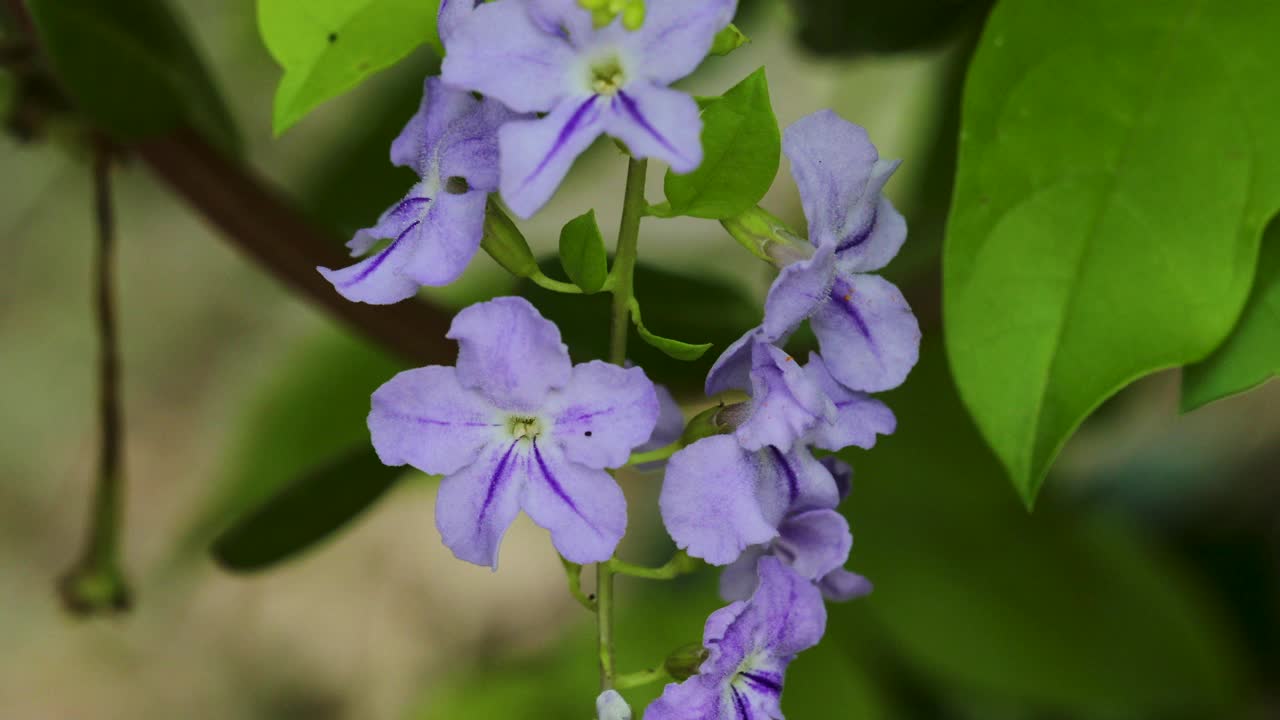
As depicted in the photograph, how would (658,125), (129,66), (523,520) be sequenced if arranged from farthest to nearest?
(523,520) → (129,66) → (658,125)

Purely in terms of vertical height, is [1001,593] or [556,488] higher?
[556,488]

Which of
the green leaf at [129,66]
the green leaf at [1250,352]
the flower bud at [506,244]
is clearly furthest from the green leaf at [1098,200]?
the green leaf at [129,66]

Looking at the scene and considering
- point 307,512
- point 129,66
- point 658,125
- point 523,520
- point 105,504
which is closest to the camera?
point 658,125

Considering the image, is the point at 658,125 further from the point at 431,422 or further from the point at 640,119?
the point at 431,422

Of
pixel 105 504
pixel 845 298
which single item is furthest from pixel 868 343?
pixel 105 504

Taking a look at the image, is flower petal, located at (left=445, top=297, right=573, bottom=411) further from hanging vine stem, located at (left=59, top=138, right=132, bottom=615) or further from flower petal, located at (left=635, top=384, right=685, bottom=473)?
hanging vine stem, located at (left=59, top=138, right=132, bottom=615)

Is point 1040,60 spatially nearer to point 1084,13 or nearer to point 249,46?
point 1084,13

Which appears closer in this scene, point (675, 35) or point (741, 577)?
point (675, 35)
